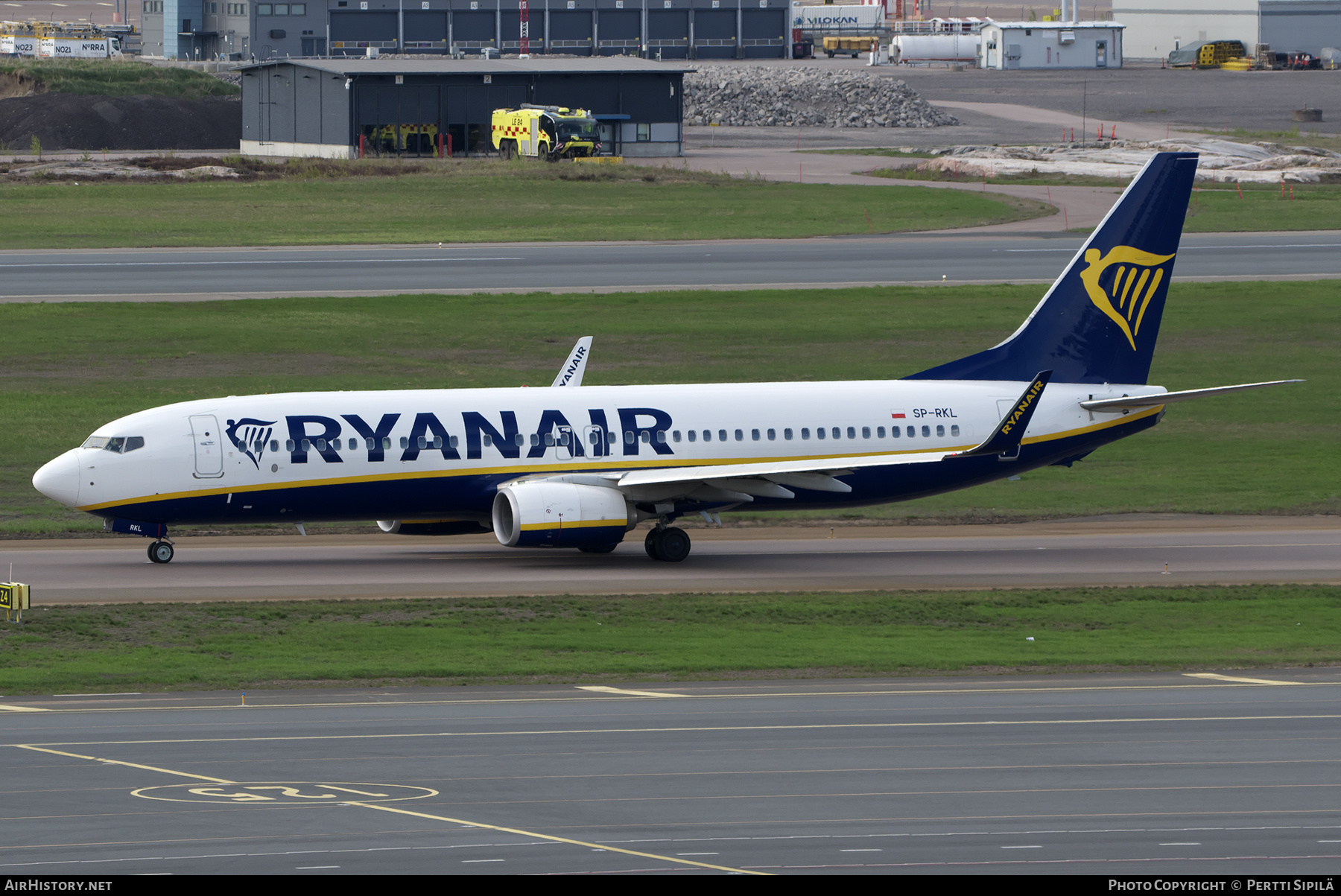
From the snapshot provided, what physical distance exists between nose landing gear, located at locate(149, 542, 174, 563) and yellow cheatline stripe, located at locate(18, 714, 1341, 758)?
1673 cm

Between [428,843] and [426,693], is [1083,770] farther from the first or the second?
[426,693]

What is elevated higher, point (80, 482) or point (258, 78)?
point (258, 78)

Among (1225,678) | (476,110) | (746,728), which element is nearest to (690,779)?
(746,728)

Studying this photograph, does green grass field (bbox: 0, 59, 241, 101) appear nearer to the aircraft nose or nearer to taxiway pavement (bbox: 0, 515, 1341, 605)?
taxiway pavement (bbox: 0, 515, 1341, 605)

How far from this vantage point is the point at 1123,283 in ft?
157

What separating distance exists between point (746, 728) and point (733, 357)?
139 ft

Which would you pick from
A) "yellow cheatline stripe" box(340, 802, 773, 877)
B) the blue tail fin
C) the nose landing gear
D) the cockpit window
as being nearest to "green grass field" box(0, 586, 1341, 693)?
the cockpit window

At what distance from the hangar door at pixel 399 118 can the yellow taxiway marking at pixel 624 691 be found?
111 meters

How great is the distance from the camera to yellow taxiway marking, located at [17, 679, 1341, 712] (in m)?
28.7

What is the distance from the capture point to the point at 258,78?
14600 cm

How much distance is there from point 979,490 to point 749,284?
2952cm

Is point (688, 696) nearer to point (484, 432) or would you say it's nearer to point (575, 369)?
point (484, 432)

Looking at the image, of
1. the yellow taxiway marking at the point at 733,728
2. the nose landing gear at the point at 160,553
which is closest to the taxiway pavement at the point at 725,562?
the nose landing gear at the point at 160,553
